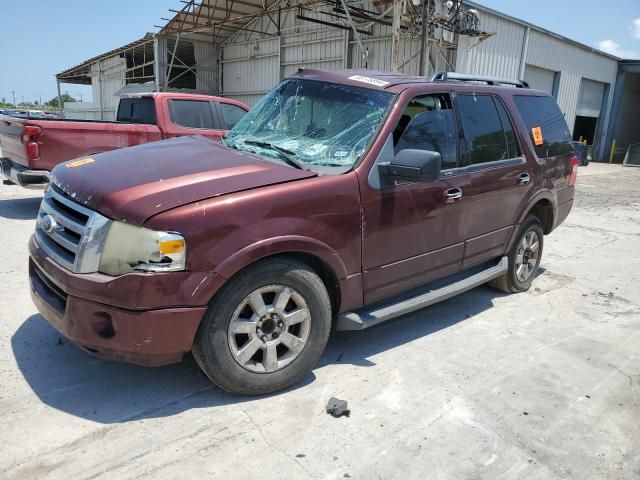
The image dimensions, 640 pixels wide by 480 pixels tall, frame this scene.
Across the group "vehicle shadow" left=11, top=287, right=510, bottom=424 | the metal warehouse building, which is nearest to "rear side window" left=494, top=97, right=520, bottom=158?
"vehicle shadow" left=11, top=287, right=510, bottom=424

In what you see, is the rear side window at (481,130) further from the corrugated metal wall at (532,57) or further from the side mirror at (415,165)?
the corrugated metal wall at (532,57)

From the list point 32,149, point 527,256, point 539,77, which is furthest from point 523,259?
point 539,77

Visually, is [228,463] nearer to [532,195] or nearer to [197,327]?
[197,327]

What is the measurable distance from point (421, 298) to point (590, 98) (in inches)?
1033

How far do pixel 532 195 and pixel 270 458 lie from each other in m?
3.63

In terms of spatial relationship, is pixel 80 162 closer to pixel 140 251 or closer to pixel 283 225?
pixel 140 251

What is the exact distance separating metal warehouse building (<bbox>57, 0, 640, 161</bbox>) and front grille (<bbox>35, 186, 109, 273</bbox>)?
42.4 feet

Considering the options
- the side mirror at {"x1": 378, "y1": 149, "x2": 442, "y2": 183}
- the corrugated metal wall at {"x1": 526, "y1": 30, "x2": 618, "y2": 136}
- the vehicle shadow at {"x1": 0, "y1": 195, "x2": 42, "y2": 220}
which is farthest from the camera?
the corrugated metal wall at {"x1": 526, "y1": 30, "x2": 618, "y2": 136}

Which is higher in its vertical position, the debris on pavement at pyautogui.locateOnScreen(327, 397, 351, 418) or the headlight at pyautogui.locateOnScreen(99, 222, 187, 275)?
the headlight at pyautogui.locateOnScreen(99, 222, 187, 275)

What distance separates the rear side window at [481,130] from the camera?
4.06 meters

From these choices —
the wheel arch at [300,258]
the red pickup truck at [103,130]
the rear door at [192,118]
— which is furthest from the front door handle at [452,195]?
the rear door at [192,118]

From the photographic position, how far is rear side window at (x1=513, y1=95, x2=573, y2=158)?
4828 mm

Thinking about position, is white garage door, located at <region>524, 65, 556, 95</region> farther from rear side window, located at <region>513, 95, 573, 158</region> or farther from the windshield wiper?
the windshield wiper

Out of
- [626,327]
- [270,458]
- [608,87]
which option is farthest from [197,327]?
[608,87]
